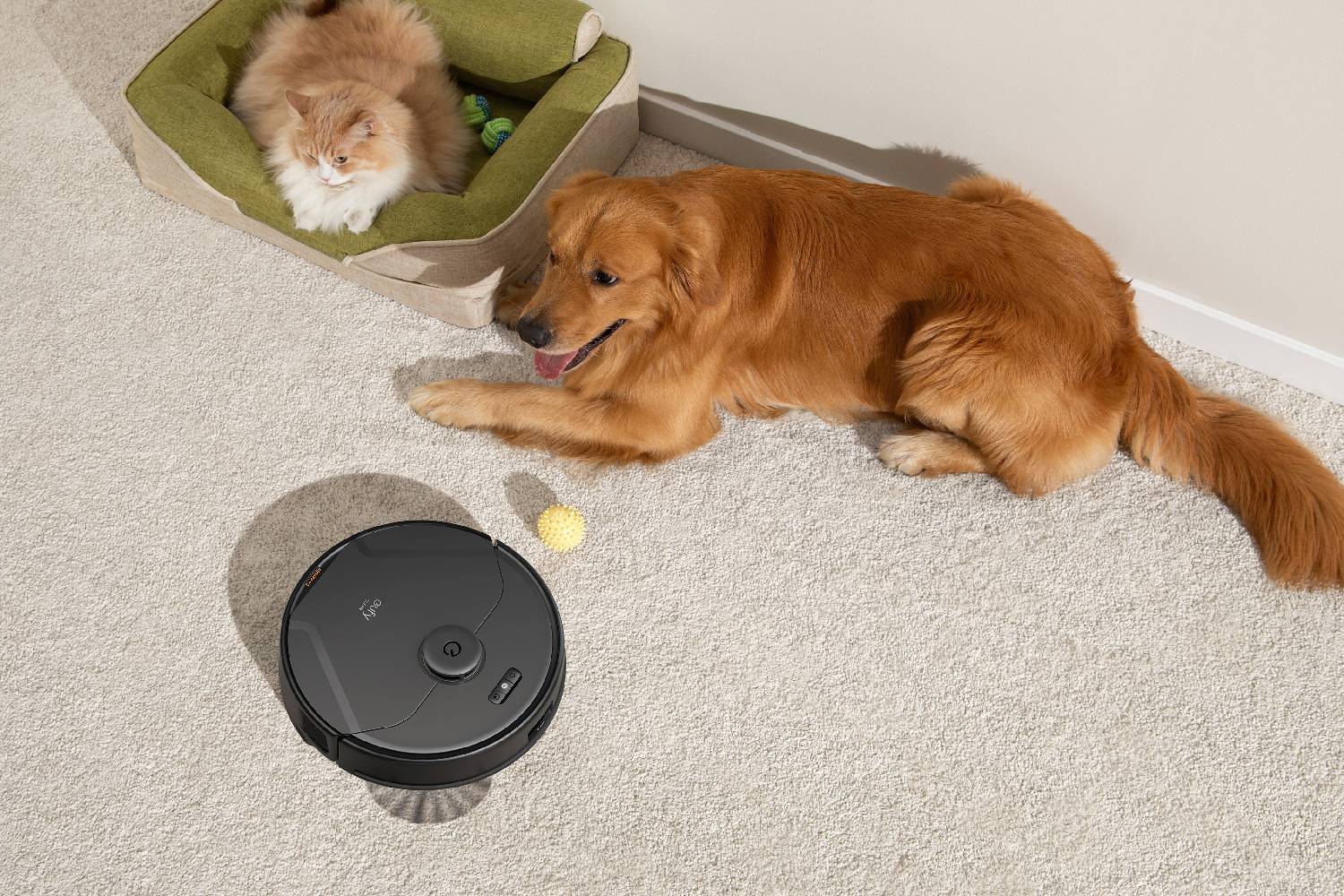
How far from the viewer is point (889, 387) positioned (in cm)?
230

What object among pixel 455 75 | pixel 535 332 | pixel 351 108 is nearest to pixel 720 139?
pixel 455 75

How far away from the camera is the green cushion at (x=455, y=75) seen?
2.54 meters

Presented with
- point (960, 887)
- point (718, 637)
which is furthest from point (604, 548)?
point (960, 887)

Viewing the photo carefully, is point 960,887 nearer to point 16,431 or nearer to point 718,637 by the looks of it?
point 718,637

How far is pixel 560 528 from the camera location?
2.30m

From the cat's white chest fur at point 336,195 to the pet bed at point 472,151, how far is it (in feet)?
0.11

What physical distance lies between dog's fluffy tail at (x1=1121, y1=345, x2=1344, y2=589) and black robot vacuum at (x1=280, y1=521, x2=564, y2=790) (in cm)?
147

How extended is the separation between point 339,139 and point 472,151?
590 mm

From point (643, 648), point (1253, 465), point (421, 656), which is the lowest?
point (643, 648)

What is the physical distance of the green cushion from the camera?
254 centimetres

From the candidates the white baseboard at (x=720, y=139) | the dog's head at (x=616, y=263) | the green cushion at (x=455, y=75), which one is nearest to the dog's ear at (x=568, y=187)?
the dog's head at (x=616, y=263)

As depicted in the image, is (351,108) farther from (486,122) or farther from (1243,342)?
(1243,342)

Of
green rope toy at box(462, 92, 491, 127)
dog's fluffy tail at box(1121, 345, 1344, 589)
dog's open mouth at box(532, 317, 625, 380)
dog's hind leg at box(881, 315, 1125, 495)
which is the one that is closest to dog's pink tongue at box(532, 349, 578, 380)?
dog's open mouth at box(532, 317, 625, 380)

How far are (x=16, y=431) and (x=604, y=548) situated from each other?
1570 millimetres
